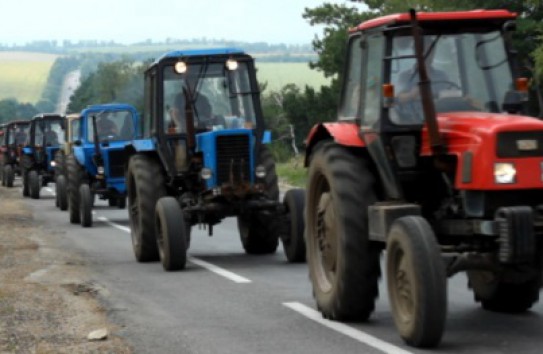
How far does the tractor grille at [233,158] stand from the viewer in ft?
60.8

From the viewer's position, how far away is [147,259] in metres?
18.8

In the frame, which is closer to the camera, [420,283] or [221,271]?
[420,283]

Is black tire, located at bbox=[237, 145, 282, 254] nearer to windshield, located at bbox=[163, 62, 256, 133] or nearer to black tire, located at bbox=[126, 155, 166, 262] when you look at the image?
windshield, located at bbox=[163, 62, 256, 133]

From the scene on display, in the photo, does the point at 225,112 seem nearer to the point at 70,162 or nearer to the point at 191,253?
the point at 191,253

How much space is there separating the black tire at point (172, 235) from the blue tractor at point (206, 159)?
0.16 feet

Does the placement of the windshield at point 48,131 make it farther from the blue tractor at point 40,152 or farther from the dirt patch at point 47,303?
the dirt patch at point 47,303

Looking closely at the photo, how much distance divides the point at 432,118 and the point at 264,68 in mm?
141013

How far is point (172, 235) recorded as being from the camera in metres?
17.3

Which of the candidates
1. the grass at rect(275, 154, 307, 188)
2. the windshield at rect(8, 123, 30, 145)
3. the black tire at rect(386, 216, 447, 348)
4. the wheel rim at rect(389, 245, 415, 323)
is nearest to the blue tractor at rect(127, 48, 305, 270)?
the wheel rim at rect(389, 245, 415, 323)

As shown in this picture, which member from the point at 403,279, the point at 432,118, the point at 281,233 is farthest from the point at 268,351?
the point at 281,233

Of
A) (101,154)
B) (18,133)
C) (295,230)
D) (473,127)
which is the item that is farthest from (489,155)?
(18,133)

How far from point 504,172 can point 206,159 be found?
8.63 m

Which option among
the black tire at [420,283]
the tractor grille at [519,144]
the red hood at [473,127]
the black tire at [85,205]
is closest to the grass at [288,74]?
the black tire at [85,205]

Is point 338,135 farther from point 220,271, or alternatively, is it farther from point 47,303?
point 220,271
